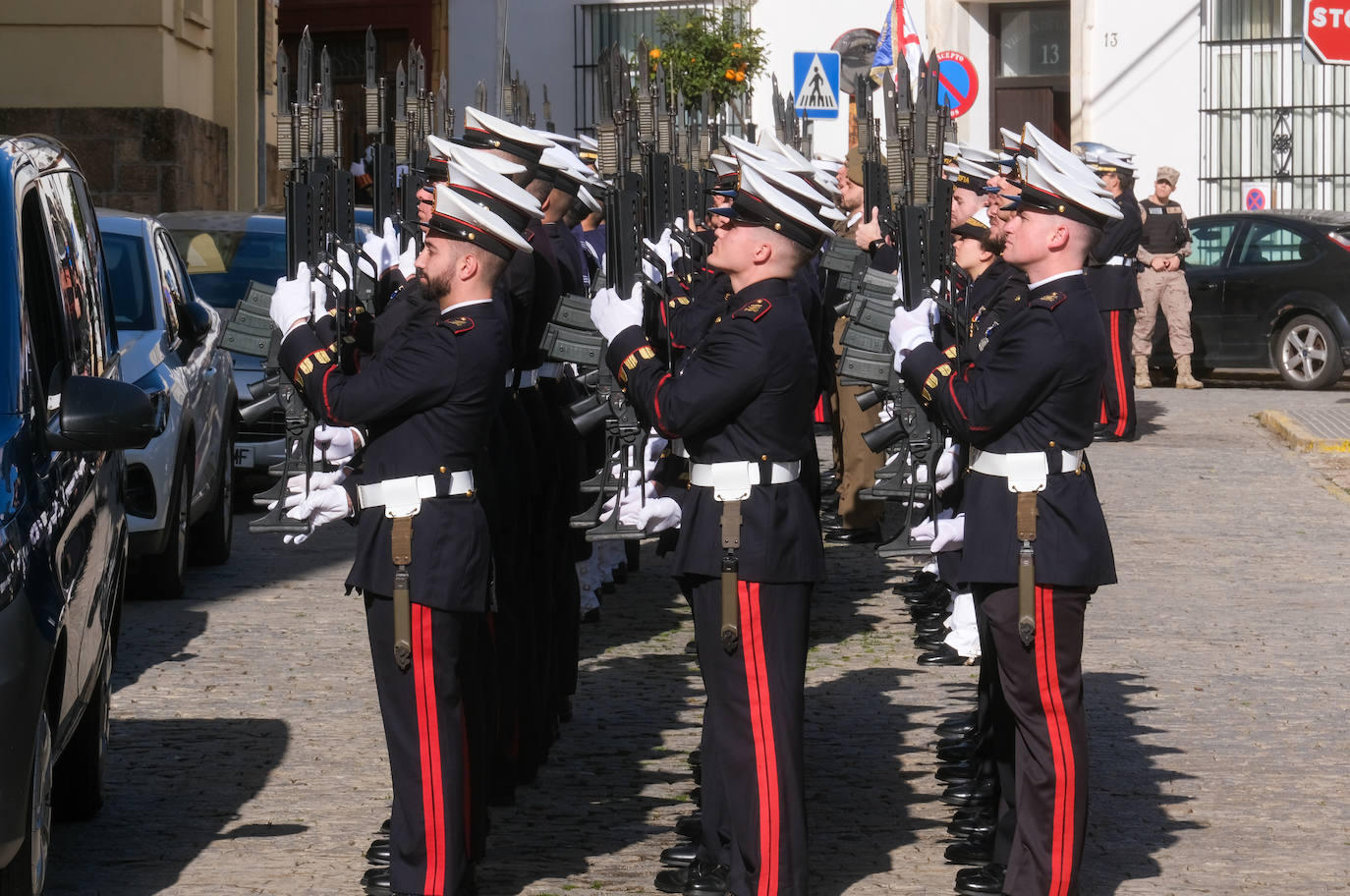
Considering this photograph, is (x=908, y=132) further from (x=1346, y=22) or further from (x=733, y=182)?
(x=1346, y=22)

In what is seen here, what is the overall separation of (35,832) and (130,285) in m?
5.95

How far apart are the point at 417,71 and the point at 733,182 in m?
2.68

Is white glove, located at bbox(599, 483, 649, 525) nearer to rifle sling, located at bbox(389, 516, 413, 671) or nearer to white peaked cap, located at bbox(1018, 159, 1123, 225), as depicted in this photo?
rifle sling, located at bbox(389, 516, 413, 671)

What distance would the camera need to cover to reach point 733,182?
22.8 ft

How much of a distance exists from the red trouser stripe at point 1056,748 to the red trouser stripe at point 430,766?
1.51 meters

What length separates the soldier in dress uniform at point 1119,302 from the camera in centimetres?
1505

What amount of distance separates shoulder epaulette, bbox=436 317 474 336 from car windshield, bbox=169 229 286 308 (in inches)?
322

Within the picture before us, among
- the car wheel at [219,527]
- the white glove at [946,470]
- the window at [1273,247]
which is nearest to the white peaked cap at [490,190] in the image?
the white glove at [946,470]

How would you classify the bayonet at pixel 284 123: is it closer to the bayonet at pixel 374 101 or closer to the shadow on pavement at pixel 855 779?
the bayonet at pixel 374 101

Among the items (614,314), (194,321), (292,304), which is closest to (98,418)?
(292,304)

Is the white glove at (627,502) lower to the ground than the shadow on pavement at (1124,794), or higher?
higher

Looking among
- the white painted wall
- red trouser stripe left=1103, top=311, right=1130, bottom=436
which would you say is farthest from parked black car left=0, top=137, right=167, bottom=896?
the white painted wall

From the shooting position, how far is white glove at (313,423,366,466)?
22.1 feet

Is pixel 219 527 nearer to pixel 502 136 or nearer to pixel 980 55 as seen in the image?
pixel 502 136
